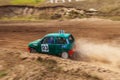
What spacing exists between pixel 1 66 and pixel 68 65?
3983mm

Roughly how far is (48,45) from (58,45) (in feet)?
2.47

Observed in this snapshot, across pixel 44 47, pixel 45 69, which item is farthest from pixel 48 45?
pixel 45 69

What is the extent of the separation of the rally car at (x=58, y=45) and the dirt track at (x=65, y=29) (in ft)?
16.5

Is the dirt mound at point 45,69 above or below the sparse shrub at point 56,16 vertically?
above

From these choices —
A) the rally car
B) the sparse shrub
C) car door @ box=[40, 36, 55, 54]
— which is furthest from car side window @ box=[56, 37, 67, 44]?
the sparse shrub

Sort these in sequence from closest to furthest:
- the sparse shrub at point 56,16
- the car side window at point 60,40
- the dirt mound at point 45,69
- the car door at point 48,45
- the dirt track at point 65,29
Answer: the dirt mound at point 45,69 → the car side window at point 60,40 → the car door at point 48,45 → the dirt track at point 65,29 → the sparse shrub at point 56,16

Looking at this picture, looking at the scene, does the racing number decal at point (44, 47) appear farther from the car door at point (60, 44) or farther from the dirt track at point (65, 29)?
the dirt track at point (65, 29)

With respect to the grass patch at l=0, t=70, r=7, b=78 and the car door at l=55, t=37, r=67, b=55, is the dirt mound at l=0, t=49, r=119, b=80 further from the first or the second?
the car door at l=55, t=37, r=67, b=55

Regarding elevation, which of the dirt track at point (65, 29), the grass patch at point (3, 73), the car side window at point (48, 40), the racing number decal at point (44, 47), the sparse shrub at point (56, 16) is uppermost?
the car side window at point (48, 40)

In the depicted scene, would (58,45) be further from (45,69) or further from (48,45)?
(45,69)

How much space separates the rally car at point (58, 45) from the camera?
20.0 metres

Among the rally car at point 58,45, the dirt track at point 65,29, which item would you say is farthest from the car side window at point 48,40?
the dirt track at point 65,29

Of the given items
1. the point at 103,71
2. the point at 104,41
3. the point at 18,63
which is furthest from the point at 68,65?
the point at 104,41

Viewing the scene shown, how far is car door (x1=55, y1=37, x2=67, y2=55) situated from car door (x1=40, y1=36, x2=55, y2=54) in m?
0.29
